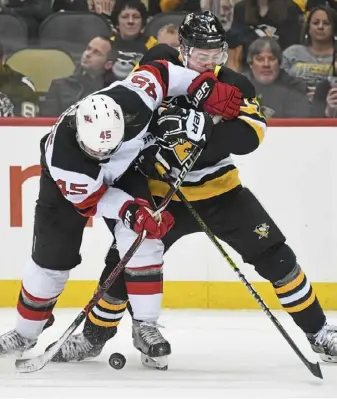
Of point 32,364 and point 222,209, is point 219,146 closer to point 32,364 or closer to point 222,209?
point 222,209

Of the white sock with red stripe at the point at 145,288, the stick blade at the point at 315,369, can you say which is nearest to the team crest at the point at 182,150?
the white sock with red stripe at the point at 145,288

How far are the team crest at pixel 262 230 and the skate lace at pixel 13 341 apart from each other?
84 centimetres

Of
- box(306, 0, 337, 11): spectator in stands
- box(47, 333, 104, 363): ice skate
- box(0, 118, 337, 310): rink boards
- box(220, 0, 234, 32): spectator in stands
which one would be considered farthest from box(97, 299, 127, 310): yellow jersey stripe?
box(306, 0, 337, 11): spectator in stands

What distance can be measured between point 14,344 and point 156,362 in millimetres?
485

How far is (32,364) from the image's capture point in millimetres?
3262

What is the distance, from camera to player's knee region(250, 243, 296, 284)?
3.33 meters

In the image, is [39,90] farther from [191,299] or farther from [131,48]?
[191,299]

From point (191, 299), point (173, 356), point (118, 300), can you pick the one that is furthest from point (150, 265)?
point (191, 299)

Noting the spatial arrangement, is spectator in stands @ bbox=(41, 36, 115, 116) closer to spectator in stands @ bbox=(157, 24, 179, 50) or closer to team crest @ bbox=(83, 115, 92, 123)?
spectator in stands @ bbox=(157, 24, 179, 50)

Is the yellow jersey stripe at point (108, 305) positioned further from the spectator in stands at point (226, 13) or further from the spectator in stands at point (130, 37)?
the spectator in stands at point (226, 13)

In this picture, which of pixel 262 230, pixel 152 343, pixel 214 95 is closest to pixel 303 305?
pixel 262 230

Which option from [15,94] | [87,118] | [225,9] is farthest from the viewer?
[225,9]

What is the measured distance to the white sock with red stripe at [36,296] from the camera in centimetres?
337

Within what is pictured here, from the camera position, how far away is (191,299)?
4.50 metres
